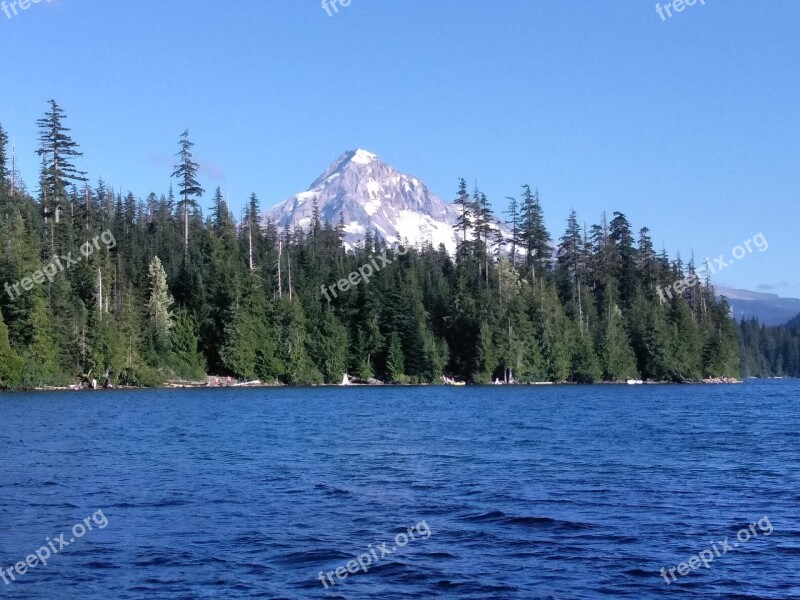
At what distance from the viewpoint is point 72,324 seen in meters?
81.1

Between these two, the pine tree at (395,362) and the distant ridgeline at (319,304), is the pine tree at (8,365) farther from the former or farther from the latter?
the pine tree at (395,362)

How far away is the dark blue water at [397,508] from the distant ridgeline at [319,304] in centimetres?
4052

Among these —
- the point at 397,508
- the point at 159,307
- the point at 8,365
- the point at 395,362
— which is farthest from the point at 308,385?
the point at 397,508

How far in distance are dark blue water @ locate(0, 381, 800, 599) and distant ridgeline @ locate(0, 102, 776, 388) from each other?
40.5m

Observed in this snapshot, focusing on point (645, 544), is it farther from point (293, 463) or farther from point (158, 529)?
point (293, 463)

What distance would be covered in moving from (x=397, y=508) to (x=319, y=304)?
90.6m

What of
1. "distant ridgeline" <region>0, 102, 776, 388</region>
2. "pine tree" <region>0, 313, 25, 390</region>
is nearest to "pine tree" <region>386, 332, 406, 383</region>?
Result: "distant ridgeline" <region>0, 102, 776, 388</region>

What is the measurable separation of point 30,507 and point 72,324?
62969 mm

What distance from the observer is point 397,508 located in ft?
73.7

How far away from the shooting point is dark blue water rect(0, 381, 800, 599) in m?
16.0

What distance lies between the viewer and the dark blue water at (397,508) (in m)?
16.0

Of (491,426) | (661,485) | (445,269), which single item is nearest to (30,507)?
(661,485)

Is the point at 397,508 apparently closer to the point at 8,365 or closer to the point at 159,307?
the point at 8,365

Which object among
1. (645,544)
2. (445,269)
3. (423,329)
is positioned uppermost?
(445,269)
